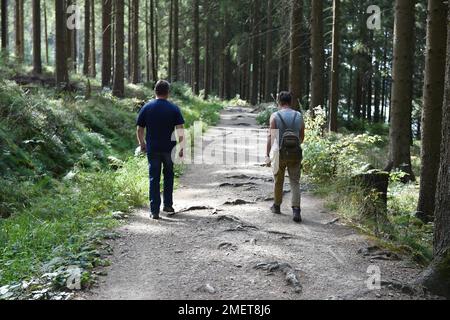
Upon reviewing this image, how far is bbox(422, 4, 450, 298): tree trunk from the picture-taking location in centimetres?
499

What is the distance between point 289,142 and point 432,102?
414 centimetres

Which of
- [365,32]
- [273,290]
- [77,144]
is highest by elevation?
[365,32]

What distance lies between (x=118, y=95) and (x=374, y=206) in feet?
52.7

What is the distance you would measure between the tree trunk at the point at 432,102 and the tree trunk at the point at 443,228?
510 centimetres

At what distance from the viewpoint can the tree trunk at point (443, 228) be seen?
16.4 feet

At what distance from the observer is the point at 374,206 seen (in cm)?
848

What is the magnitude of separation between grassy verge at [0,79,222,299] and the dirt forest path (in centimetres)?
43

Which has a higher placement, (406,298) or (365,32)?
(365,32)

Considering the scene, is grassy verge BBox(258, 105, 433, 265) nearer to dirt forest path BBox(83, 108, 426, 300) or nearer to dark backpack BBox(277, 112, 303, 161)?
dirt forest path BBox(83, 108, 426, 300)

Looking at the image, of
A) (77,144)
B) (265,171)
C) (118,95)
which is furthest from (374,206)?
(118,95)

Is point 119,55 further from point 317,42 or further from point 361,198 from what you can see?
point 361,198

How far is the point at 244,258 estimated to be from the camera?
6109mm

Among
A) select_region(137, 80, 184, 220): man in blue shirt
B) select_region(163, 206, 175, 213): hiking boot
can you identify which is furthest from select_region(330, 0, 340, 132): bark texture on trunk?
select_region(163, 206, 175, 213): hiking boot

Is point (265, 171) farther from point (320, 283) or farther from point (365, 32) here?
point (365, 32)
